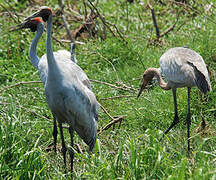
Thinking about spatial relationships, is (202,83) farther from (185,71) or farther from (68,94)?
(68,94)

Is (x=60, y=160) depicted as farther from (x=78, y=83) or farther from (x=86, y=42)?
(x=86, y=42)

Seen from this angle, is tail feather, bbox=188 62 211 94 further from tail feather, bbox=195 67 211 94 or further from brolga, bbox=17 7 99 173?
brolga, bbox=17 7 99 173

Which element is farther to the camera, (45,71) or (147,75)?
(147,75)

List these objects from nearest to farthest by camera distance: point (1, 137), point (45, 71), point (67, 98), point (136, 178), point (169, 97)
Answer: point (136, 178)
point (1, 137)
point (67, 98)
point (45, 71)
point (169, 97)

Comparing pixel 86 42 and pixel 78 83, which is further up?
pixel 78 83

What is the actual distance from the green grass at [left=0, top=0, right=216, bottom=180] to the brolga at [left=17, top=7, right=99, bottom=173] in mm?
322

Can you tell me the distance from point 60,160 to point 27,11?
556 cm

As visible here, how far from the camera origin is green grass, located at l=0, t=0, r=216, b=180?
148 inches

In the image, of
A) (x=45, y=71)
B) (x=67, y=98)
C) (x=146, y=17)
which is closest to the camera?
(x=67, y=98)

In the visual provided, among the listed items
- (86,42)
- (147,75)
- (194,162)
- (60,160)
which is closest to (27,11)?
(86,42)

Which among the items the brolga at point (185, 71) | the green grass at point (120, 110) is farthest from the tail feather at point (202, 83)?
the green grass at point (120, 110)

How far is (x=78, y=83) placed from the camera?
15.0 ft

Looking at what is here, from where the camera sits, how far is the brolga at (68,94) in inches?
170

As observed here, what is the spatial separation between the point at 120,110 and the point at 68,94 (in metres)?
1.80
